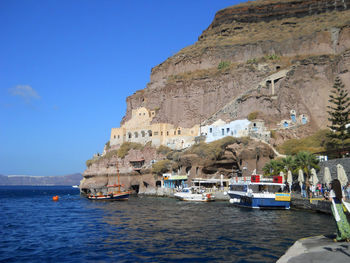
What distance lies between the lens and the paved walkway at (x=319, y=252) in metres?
11.5

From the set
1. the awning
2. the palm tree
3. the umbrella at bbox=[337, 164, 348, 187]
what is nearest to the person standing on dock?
the umbrella at bbox=[337, 164, 348, 187]

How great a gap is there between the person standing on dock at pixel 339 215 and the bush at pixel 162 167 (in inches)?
2523

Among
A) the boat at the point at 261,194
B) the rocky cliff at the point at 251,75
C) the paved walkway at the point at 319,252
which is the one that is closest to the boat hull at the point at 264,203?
the boat at the point at 261,194

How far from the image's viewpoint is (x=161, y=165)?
3078 inches

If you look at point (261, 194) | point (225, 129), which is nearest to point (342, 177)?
point (261, 194)

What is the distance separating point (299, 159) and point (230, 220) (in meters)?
18.5

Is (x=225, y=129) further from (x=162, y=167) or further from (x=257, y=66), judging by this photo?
(x=257, y=66)

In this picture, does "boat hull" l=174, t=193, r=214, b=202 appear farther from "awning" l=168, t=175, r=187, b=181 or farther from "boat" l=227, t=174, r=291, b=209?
Answer: "awning" l=168, t=175, r=187, b=181

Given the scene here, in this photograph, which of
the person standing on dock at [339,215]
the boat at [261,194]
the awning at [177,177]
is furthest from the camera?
the awning at [177,177]

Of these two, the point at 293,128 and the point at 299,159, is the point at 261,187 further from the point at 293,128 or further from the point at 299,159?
the point at 293,128

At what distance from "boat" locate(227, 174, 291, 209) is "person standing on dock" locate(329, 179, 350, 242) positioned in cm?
2862

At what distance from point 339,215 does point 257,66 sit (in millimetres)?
86186

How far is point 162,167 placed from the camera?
77812 mm

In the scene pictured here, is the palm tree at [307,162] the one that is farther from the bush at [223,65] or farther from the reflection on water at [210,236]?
the bush at [223,65]
